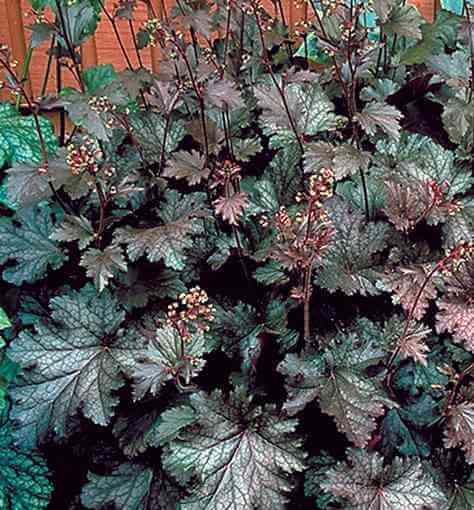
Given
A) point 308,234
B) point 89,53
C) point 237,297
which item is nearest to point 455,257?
point 308,234

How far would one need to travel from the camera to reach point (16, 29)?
Result: 220 cm

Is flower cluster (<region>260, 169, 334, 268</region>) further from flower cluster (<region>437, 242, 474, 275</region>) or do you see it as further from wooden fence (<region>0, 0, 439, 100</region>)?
wooden fence (<region>0, 0, 439, 100</region>)

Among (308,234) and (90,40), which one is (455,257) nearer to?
(308,234)

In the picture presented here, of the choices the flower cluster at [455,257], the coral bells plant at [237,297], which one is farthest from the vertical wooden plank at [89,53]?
the flower cluster at [455,257]

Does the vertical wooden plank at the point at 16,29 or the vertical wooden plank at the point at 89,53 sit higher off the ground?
the vertical wooden plank at the point at 16,29

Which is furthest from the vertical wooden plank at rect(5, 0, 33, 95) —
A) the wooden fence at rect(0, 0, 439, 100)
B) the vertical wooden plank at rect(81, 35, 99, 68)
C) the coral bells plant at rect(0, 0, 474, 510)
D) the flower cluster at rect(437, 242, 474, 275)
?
the flower cluster at rect(437, 242, 474, 275)

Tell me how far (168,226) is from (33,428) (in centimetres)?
43

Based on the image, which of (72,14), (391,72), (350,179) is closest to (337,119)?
(350,179)

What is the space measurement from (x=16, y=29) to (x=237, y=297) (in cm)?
122

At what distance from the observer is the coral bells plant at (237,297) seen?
1.21m

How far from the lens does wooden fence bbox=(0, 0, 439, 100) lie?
2.20 m

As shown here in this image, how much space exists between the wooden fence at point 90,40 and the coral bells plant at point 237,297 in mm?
592

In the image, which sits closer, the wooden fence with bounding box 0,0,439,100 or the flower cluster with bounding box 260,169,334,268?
the flower cluster with bounding box 260,169,334,268

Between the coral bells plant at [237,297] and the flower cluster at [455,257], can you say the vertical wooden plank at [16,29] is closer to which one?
the coral bells plant at [237,297]
